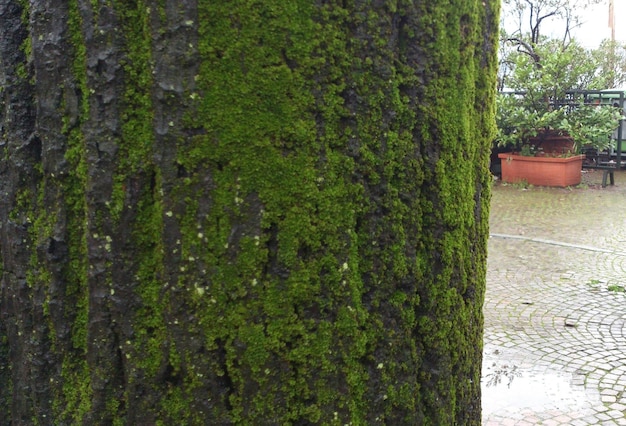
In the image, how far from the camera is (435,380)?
1939 mm

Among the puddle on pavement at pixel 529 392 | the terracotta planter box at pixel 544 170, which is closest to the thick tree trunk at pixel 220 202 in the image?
the puddle on pavement at pixel 529 392

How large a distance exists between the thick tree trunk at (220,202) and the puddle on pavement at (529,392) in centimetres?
240

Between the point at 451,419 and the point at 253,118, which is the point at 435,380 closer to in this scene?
the point at 451,419

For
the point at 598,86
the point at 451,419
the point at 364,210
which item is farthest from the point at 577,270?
the point at 598,86

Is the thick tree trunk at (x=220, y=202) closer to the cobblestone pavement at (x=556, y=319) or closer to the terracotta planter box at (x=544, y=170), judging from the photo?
the cobblestone pavement at (x=556, y=319)

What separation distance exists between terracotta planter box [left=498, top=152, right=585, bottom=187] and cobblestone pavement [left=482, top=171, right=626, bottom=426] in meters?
2.12

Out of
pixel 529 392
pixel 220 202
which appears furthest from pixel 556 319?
pixel 220 202

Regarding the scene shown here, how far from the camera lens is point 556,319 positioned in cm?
543

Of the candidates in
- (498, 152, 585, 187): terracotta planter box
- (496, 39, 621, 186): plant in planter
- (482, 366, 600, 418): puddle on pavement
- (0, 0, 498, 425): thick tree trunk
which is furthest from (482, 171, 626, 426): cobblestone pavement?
(0, 0, 498, 425): thick tree trunk

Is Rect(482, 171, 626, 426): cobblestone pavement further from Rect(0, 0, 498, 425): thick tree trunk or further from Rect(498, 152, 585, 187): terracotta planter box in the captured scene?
Rect(0, 0, 498, 425): thick tree trunk

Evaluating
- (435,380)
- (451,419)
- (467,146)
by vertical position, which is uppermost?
(467,146)

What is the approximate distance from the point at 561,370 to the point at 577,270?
8.86 feet

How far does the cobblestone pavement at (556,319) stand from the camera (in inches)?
156

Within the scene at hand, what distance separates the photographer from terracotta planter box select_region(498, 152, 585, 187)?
472 inches
